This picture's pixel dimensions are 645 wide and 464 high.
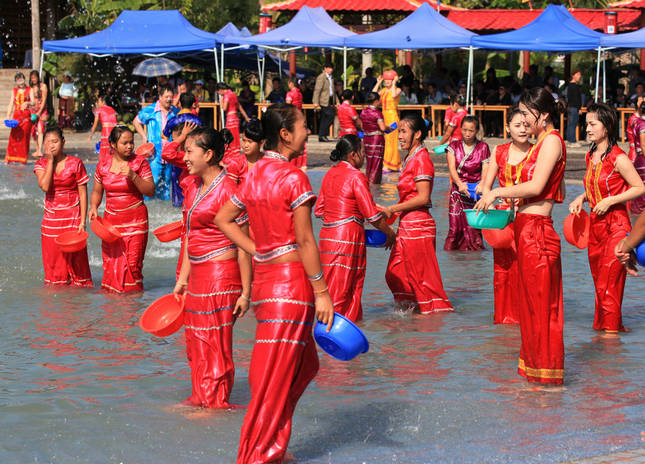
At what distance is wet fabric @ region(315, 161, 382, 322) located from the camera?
7.81 meters

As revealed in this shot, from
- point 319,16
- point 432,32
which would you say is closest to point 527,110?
point 432,32

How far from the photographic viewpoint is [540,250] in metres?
6.33

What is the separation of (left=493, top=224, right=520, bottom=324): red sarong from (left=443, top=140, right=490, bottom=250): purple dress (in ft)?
7.81

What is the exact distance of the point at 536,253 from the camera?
633 cm

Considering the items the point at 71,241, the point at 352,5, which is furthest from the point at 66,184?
the point at 352,5

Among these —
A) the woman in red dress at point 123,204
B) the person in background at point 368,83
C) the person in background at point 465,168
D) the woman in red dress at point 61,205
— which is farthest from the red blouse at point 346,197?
the person in background at point 368,83

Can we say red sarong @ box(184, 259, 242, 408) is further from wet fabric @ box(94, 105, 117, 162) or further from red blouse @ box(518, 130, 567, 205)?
wet fabric @ box(94, 105, 117, 162)

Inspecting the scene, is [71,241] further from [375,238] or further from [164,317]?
[164,317]

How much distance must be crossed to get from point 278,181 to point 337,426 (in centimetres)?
175

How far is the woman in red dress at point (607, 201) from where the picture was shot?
25.1 feet

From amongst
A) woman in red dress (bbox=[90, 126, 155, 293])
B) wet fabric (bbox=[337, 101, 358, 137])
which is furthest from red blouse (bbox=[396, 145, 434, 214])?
wet fabric (bbox=[337, 101, 358, 137])

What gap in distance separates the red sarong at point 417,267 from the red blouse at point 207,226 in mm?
2966

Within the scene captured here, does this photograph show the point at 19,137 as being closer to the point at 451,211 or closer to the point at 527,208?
the point at 451,211

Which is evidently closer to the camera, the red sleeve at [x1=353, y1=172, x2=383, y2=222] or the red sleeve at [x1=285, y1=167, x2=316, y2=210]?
the red sleeve at [x1=285, y1=167, x2=316, y2=210]
